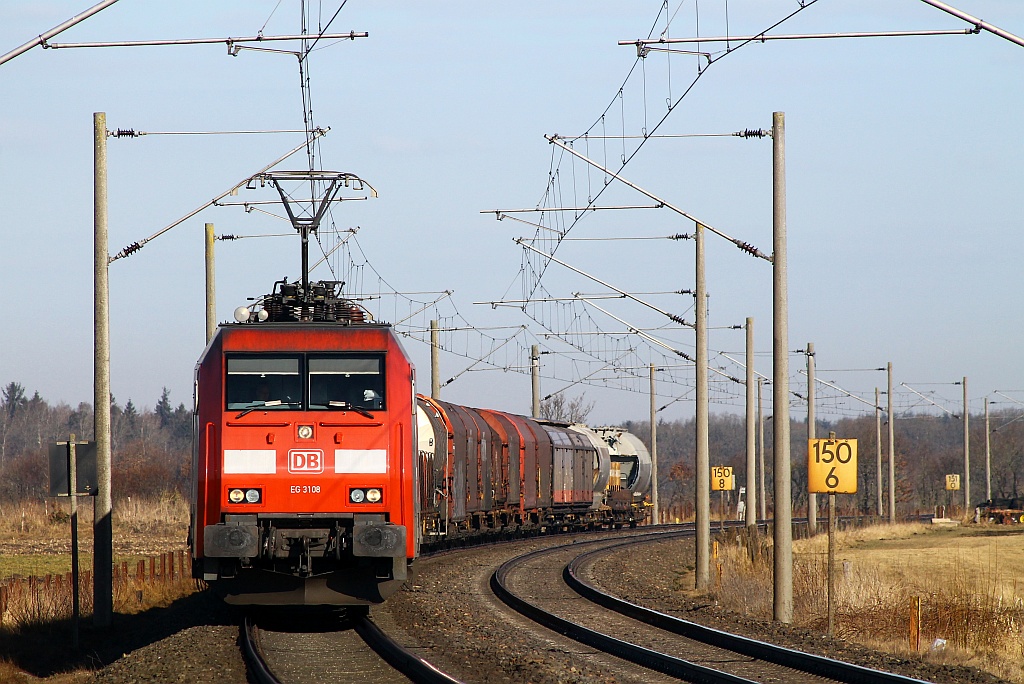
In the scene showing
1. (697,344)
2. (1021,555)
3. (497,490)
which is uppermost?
(697,344)

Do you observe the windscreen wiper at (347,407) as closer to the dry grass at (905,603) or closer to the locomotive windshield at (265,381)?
the locomotive windshield at (265,381)

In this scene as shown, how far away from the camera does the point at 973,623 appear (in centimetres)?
1811

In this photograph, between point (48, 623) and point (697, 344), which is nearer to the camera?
point (48, 623)

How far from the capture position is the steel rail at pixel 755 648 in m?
13.1

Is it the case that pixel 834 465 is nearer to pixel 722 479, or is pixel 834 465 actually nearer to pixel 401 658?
pixel 401 658

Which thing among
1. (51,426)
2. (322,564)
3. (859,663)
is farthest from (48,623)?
(51,426)

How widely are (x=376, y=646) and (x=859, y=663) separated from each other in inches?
223

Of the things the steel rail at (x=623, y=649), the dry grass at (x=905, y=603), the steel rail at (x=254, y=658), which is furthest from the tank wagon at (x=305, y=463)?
the dry grass at (x=905, y=603)

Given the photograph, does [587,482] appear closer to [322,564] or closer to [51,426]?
[322,564]

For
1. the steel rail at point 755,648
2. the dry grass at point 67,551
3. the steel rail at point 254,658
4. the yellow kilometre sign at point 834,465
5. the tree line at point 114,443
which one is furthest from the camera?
the tree line at point 114,443

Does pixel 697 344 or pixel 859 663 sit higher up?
pixel 697 344

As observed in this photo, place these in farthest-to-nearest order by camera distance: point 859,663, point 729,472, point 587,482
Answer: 1. point 587,482
2. point 729,472
3. point 859,663

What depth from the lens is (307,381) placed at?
600 inches

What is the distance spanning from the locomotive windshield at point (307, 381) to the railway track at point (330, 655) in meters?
2.85
